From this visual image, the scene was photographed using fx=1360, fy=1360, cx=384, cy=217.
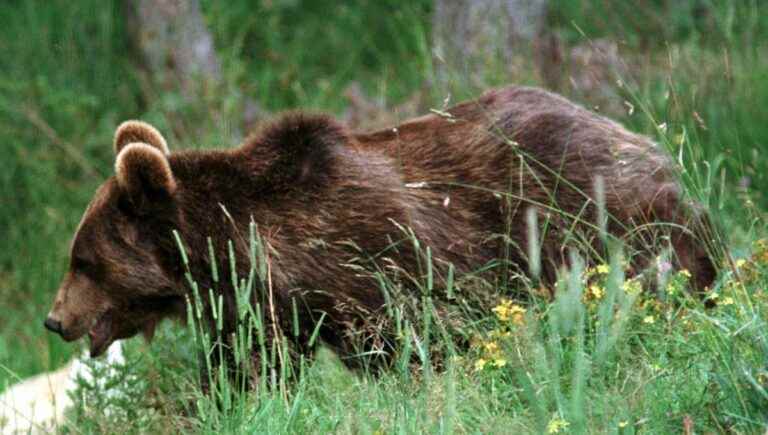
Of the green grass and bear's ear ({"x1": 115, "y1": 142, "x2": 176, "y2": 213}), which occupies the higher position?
bear's ear ({"x1": 115, "y1": 142, "x2": 176, "y2": 213})

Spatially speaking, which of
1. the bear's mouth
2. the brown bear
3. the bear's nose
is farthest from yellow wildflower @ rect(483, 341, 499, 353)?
the bear's nose

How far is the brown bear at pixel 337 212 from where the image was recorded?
538 cm

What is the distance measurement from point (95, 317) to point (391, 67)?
6.25 metres

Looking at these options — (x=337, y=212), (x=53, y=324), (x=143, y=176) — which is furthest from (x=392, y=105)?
(x=53, y=324)

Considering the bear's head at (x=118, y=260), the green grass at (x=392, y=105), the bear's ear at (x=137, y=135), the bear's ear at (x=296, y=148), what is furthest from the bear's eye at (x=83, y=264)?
the bear's ear at (x=296, y=148)

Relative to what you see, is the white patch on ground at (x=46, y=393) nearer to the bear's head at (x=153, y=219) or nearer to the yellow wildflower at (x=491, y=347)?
the bear's head at (x=153, y=219)

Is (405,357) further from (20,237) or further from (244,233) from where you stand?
(20,237)

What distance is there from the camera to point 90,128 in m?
10.6

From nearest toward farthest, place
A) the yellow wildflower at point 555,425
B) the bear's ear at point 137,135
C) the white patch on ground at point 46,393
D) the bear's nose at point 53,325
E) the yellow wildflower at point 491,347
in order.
→ the yellow wildflower at point 555,425 → the yellow wildflower at point 491,347 → the bear's nose at point 53,325 → the bear's ear at point 137,135 → the white patch on ground at point 46,393

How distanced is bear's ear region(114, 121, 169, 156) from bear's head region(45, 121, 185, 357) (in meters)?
0.42

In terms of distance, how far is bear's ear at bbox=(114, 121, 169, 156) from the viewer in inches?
234

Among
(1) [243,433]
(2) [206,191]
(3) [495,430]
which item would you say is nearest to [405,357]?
(3) [495,430]

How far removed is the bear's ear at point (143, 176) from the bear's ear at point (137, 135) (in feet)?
1.55

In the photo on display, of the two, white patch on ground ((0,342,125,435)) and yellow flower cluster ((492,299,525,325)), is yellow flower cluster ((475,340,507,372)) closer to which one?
yellow flower cluster ((492,299,525,325))
